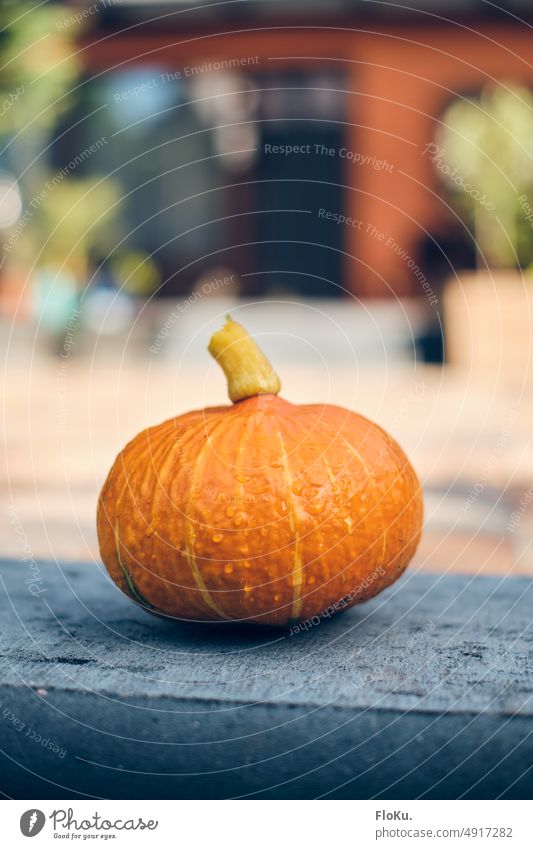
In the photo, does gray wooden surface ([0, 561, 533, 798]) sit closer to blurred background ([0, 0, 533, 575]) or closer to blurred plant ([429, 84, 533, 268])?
blurred background ([0, 0, 533, 575])

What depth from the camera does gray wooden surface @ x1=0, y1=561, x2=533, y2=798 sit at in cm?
163

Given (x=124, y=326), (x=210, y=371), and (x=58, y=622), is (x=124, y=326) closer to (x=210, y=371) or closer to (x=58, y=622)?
(x=210, y=371)

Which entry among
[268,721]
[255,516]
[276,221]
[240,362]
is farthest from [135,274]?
[268,721]

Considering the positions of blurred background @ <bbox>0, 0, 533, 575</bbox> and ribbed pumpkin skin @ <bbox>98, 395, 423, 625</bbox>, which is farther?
blurred background @ <bbox>0, 0, 533, 575</bbox>

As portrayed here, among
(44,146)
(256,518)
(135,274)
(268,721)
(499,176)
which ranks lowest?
(268,721)

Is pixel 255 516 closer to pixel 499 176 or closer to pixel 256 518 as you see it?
pixel 256 518

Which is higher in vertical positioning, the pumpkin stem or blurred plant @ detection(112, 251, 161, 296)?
blurred plant @ detection(112, 251, 161, 296)

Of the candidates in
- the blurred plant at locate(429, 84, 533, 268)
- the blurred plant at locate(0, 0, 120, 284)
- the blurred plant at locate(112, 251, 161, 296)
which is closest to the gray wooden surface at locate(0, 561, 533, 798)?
the blurred plant at locate(0, 0, 120, 284)

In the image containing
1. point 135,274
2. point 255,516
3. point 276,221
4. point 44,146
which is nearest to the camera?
point 255,516

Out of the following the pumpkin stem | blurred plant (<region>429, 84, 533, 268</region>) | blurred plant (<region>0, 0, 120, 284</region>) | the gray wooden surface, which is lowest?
the gray wooden surface

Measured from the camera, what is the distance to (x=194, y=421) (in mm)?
2102
